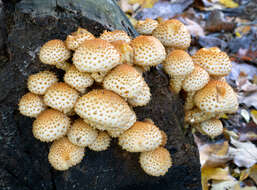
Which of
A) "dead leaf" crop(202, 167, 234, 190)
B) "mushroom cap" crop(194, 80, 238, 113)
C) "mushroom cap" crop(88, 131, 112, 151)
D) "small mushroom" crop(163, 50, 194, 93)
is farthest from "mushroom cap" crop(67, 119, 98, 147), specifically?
"dead leaf" crop(202, 167, 234, 190)

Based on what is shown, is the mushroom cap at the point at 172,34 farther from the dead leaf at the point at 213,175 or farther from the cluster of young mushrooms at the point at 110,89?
the dead leaf at the point at 213,175

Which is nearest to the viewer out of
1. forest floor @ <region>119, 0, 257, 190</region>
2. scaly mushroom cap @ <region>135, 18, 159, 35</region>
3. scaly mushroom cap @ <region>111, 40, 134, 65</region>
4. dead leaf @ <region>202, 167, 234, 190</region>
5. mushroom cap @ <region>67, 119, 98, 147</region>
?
scaly mushroom cap @ <region>111, 40, 134, 65</region>

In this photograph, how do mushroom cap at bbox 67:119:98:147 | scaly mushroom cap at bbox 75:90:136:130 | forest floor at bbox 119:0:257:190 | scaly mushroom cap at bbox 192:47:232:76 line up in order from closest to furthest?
scaly mushroom cap at bbox 75:90:136:130 < mushroom cap at bbox 67:119:98:147 < scaly mushroom cap at bbox 192:47:232:76 < forest floor at bbox 119:0:257:190

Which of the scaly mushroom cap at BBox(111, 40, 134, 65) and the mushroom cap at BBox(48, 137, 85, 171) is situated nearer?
the scaly mushroom cap at BBox(111, 40, 134, 65)

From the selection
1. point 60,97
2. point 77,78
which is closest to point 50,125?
point 60,97

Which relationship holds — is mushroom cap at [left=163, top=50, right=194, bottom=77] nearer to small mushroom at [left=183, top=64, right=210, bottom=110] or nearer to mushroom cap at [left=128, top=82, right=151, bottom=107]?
small mushroom at [left=183, top=64, right=210, bottom=110]

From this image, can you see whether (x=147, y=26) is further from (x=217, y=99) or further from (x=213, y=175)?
(x=213, y=175)

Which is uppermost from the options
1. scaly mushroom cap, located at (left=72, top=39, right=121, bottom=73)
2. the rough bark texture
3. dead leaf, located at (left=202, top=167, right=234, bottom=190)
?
scaly mushroom cap, located at (left=72, top=39, right=121, bottom=73)

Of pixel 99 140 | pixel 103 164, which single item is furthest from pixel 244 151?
pixel 99 140

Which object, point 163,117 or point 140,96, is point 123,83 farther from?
point 163,117
